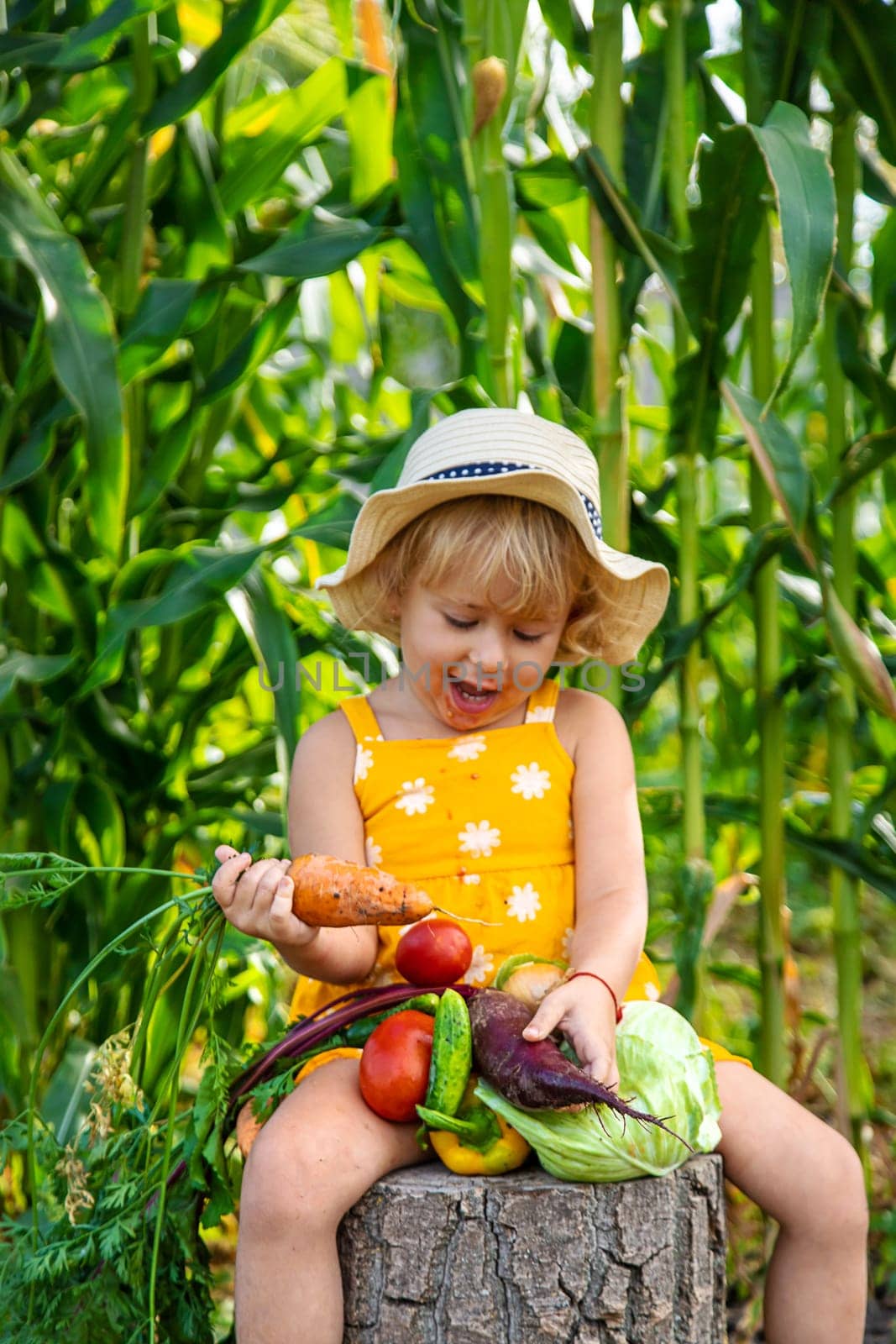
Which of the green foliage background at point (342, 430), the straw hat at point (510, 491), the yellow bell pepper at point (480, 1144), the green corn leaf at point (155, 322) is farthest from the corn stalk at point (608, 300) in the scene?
the yellow bell pepper at point (480, 1144)

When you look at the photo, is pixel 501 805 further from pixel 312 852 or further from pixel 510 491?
pixel 510 491

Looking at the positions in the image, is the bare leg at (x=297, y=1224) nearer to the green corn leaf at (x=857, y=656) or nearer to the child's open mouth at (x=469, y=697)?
the child's open mouth at (x=469, y=697)

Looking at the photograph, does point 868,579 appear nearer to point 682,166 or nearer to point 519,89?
point 682,166

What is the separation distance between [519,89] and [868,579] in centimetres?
124

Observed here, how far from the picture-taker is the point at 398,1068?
1321 mm

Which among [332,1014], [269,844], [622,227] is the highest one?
[622,227]

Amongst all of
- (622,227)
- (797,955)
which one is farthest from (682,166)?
(797,955)

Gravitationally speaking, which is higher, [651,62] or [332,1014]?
[651,62]

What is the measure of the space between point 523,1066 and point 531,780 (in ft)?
1.55

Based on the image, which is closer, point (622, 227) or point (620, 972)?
point (620, 972)

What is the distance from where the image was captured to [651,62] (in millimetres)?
1938

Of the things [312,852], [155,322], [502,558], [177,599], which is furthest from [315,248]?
[312,852]

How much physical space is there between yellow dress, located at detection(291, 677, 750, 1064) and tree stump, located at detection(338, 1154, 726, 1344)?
1.08ft

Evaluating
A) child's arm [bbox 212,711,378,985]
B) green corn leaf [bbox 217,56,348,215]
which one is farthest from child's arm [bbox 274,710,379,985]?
green corn leaf [bbox 217,56,348,215]
